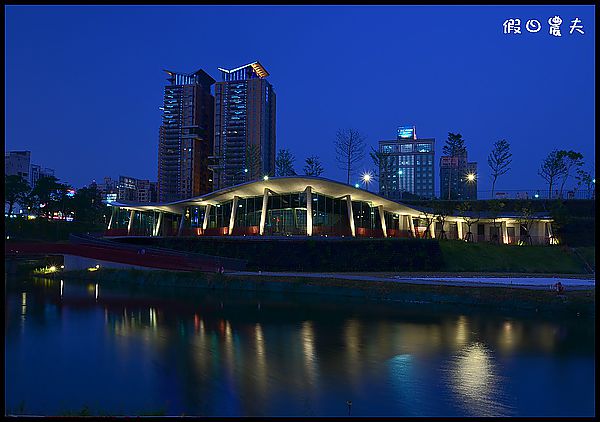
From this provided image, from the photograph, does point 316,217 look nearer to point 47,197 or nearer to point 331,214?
point 331,214

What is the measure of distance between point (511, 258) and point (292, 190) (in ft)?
87.1

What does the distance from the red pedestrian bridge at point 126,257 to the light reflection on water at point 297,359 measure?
13.0 m

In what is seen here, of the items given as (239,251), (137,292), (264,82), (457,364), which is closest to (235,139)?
(264,82)

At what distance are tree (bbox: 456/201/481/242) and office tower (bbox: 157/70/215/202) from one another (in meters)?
106

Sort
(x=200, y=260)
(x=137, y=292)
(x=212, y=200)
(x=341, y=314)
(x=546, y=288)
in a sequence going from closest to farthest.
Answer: (x=341, y=314) < (x=546, y=288) < (x=137, y=292) < (x=200, y=260) < (x=212, y=200)

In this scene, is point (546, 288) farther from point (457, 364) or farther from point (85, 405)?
point (85, 405)

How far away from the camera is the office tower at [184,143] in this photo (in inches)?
6186

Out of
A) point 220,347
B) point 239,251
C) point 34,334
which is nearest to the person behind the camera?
point 220,347

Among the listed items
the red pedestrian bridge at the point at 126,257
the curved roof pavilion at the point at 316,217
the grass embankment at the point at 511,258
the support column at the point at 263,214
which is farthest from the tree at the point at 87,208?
the grass embankment at the point at 511,258

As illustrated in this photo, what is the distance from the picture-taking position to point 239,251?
43281 millimetres

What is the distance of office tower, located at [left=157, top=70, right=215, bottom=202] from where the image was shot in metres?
157

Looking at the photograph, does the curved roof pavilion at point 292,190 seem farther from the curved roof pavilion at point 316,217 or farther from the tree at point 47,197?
the tree at point 47,197

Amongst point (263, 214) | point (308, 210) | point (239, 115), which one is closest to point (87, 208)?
point (239, 115)

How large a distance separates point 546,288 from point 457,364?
16.1 metres
